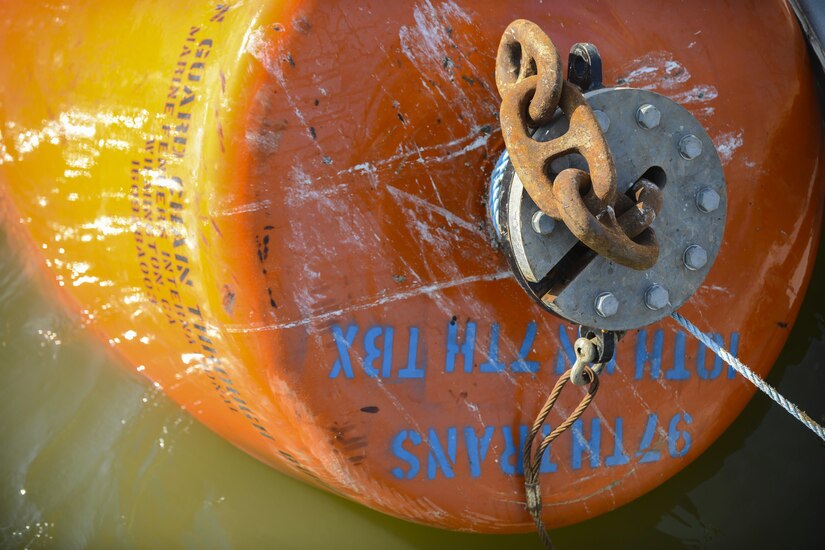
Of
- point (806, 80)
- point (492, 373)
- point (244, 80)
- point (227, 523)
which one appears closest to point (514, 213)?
point (492, 373)

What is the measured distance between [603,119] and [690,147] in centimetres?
18

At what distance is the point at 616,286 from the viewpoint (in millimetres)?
1319

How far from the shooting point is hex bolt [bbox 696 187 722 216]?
136 cm

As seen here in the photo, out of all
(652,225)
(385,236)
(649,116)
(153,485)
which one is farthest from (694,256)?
(153,485)

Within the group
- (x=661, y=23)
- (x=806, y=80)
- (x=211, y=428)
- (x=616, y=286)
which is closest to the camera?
(x=616, y=286)

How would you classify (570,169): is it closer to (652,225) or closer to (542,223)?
(542,223)

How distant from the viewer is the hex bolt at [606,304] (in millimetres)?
1306

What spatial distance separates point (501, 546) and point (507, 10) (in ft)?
4.38

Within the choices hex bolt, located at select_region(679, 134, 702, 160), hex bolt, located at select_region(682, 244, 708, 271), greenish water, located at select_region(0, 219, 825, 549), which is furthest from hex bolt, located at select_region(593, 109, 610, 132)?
greenish water, located at select_region(0, 219, 825, 549)

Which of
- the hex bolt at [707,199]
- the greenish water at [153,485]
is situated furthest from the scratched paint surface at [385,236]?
the hex bolt at [707,199]

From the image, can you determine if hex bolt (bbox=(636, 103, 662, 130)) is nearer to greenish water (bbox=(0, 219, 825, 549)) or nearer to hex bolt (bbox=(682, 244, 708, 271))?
hex bolt (bbox=(682, 244, 708, 271))

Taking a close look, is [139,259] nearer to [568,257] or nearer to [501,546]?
[568,257]

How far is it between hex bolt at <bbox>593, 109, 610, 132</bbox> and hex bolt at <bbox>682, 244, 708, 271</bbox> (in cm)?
26

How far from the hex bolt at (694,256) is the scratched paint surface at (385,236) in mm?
363
